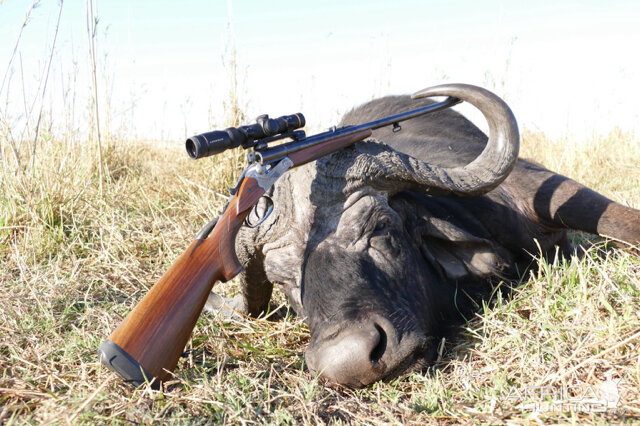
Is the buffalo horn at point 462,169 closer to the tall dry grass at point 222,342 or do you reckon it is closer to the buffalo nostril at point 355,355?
the tall dry grass at point 222,342

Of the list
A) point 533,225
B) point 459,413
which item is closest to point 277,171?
point 459,413

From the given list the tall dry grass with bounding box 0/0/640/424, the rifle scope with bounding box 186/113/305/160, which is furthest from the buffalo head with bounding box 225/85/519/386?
the rifle scope with bounding box 186/113/305/160

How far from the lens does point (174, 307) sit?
2443 mm

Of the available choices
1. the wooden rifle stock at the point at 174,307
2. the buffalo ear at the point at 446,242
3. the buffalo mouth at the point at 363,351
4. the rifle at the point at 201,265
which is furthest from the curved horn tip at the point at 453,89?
the buffalo mouth at the point at 363,351

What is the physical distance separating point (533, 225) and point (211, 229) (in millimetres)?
2289

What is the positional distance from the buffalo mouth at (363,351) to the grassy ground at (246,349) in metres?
0.09

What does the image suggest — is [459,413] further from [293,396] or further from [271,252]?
[271,252]

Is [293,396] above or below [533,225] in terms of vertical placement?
below

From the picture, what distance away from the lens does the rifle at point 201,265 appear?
7.59 ft

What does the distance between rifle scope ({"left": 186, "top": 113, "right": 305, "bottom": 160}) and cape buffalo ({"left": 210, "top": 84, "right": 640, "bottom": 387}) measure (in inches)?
11.6

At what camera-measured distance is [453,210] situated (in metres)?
3.47

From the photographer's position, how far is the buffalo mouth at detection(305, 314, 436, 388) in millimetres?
2395

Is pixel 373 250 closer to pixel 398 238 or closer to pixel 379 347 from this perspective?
pixel 398 238

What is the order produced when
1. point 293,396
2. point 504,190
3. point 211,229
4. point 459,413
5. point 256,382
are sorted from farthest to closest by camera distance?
1. point 504,190
2. point 211,229
3. point 256,382
4. point 293,396
5. point 459,413
